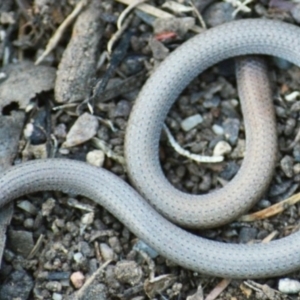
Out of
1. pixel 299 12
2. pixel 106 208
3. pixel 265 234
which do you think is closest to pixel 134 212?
pixel 106 208

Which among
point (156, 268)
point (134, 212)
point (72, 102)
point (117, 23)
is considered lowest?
point (156, 268)

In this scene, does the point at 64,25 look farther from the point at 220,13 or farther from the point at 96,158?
the point at 220,13

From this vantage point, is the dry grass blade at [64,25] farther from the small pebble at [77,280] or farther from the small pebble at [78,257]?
the small pebble at [77,280]

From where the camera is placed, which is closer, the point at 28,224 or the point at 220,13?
the point at 28,224

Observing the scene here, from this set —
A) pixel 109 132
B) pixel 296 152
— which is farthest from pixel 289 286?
pixel 109 132

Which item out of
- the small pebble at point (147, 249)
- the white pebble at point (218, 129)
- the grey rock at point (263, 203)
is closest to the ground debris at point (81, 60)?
the white pebble at point (218, 129)

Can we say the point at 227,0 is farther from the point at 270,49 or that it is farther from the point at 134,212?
the point at 134,212
